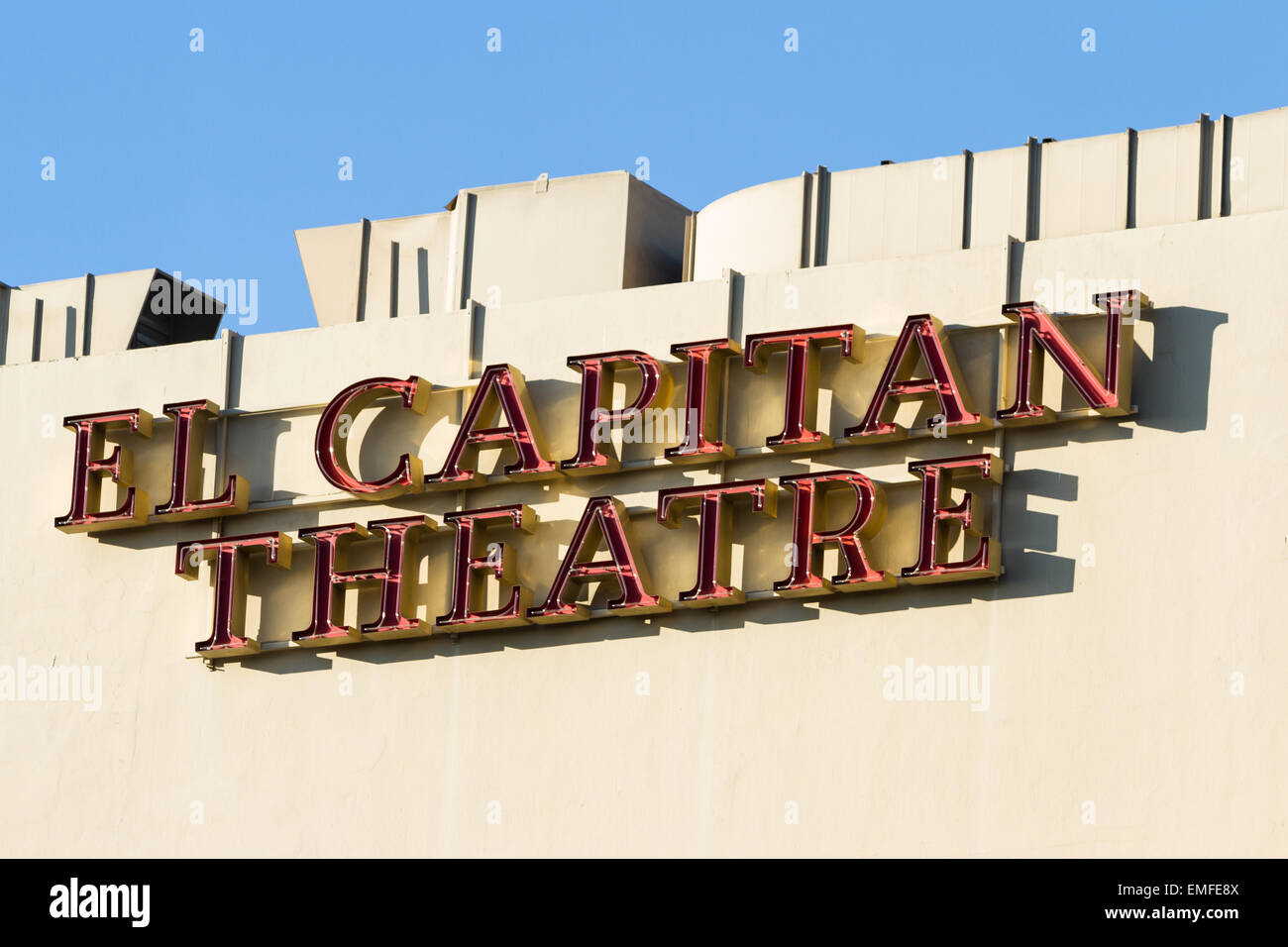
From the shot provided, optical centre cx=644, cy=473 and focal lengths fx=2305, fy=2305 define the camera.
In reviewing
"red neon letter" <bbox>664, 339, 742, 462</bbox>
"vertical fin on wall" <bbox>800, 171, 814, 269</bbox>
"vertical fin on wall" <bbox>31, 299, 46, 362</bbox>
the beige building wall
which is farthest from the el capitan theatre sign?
"vertical fin on wall" <bbox>31, 299, 46, 362</bbox>

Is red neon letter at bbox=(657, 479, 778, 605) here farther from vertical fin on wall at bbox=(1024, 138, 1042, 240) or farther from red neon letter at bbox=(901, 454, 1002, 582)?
vertical fin on wall at bbox=(1024, 138, 1042, 240)

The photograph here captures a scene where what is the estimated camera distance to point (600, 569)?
95.0ft

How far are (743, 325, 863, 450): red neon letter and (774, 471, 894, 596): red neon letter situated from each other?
487 millimetres

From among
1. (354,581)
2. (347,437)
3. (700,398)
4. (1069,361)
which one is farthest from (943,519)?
(347,437)

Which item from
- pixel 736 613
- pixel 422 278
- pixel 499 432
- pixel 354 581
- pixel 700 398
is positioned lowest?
pixel 736 613

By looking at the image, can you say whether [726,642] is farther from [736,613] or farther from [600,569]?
[600,569]

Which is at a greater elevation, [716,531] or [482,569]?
[716,531]

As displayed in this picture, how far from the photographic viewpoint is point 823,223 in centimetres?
3033

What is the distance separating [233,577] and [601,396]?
227 inches

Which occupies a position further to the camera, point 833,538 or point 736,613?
point 736,613

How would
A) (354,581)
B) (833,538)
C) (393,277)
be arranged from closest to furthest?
(833,538) < (354,581) < (393,277)

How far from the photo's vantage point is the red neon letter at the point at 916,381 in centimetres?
2753

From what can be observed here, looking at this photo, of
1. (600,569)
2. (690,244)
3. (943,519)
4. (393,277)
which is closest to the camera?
(943,519)
